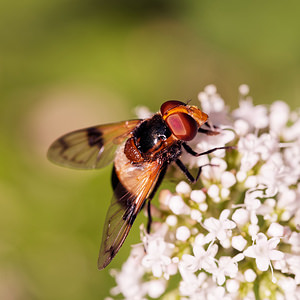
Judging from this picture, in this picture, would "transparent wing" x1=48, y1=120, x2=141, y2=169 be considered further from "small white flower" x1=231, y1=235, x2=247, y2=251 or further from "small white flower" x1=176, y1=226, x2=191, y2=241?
"small white flower" x1=231, y1=235, x2=247, y2=251

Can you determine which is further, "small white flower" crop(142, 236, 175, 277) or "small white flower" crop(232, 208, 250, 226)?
"small white flower" crop(142, 236, 175, 277)

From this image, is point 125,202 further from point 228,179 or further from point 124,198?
point 228,179

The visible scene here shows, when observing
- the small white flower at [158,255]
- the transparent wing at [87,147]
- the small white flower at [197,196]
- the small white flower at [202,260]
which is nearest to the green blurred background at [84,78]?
the transparent wing at [87,147]

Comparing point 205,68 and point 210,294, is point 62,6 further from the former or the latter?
point 210,294

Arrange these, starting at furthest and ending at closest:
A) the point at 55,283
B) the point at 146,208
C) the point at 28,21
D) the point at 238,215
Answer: the point at 28,21
the point at 55,283
the point at 146,208
the point at 238,215

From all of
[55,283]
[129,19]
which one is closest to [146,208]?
[55,283]

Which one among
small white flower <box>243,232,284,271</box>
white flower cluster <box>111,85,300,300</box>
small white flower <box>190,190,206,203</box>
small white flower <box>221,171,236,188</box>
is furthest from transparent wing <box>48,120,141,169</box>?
small white flower <box>243,232,284,271</box>

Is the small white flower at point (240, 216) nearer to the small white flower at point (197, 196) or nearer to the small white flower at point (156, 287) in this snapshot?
the small white flower at point (197, 196)
